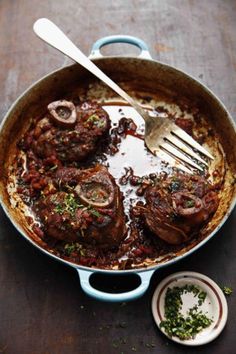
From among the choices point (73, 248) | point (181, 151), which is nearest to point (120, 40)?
point (181, 151)

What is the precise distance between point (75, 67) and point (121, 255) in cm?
165

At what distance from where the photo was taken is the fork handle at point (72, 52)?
421 centimetres

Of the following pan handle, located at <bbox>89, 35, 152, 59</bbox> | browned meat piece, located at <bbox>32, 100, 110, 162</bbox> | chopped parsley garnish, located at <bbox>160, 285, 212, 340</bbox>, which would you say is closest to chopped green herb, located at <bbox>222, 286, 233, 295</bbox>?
chopped parsley garnish, located at <bbox>160, 285, 212, 340</bbox>

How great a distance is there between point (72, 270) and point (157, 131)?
4.28 ft

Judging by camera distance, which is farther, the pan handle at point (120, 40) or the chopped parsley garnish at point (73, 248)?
the pan handle at point (120, 40)

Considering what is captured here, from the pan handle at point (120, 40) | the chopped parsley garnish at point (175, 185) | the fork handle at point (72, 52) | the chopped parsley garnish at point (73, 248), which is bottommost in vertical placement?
the chopped parsley garnish at point (73, 248)

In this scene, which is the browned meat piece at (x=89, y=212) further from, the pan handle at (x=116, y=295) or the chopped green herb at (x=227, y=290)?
the chopped green herb at (x=227, y=290)

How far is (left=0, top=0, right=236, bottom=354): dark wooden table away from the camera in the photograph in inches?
143

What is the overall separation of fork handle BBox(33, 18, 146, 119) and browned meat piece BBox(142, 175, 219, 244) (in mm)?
739

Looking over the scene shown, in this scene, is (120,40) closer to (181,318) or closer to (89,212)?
(89,212)

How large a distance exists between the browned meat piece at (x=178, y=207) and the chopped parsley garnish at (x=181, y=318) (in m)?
0.37

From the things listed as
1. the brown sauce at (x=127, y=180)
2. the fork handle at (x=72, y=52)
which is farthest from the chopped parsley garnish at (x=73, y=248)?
the fork handle at (x=72, y=52)

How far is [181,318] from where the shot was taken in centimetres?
360

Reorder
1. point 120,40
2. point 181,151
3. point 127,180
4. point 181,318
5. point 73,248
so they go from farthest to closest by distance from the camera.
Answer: point 120,40
point 181,151
point 127,180
point 73,248
point 181,318
